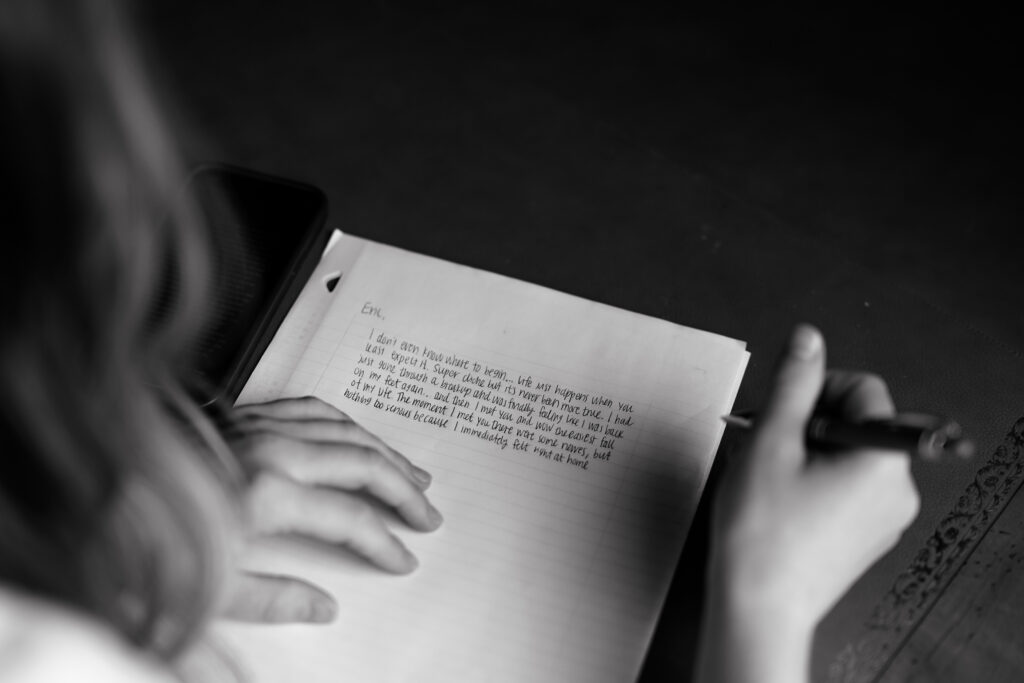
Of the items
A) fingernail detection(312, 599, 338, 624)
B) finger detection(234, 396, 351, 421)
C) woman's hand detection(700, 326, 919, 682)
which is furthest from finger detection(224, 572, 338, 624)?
woman's hand detection(700, 326, 919, 682)

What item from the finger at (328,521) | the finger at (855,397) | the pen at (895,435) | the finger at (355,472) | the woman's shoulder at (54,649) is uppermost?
the finger at (855,397)

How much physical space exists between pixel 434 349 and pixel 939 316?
0.34 meters

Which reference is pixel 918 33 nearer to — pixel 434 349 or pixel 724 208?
pixel 724 208

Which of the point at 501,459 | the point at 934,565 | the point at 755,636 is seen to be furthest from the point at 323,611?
the point at 934,565

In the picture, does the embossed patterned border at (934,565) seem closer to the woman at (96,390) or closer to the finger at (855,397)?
the finger at (855,397)

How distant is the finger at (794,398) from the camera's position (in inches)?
17.6

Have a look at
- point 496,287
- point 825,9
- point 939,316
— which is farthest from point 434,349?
point 825,9

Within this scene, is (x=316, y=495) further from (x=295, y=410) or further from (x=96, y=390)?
(x=96, y=390)

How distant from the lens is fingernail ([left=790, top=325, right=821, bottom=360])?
0.45 metres

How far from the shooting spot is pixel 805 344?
45 cm

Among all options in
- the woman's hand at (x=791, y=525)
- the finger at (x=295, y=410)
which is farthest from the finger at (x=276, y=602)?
the woman's hand at (x=791, y=525)

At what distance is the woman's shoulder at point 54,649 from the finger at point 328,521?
171mm

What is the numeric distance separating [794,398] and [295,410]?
0.30m

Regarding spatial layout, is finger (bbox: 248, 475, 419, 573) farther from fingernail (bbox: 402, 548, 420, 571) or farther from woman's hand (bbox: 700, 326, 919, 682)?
woman's hand (bbox: 700, 326, 919, 682)
